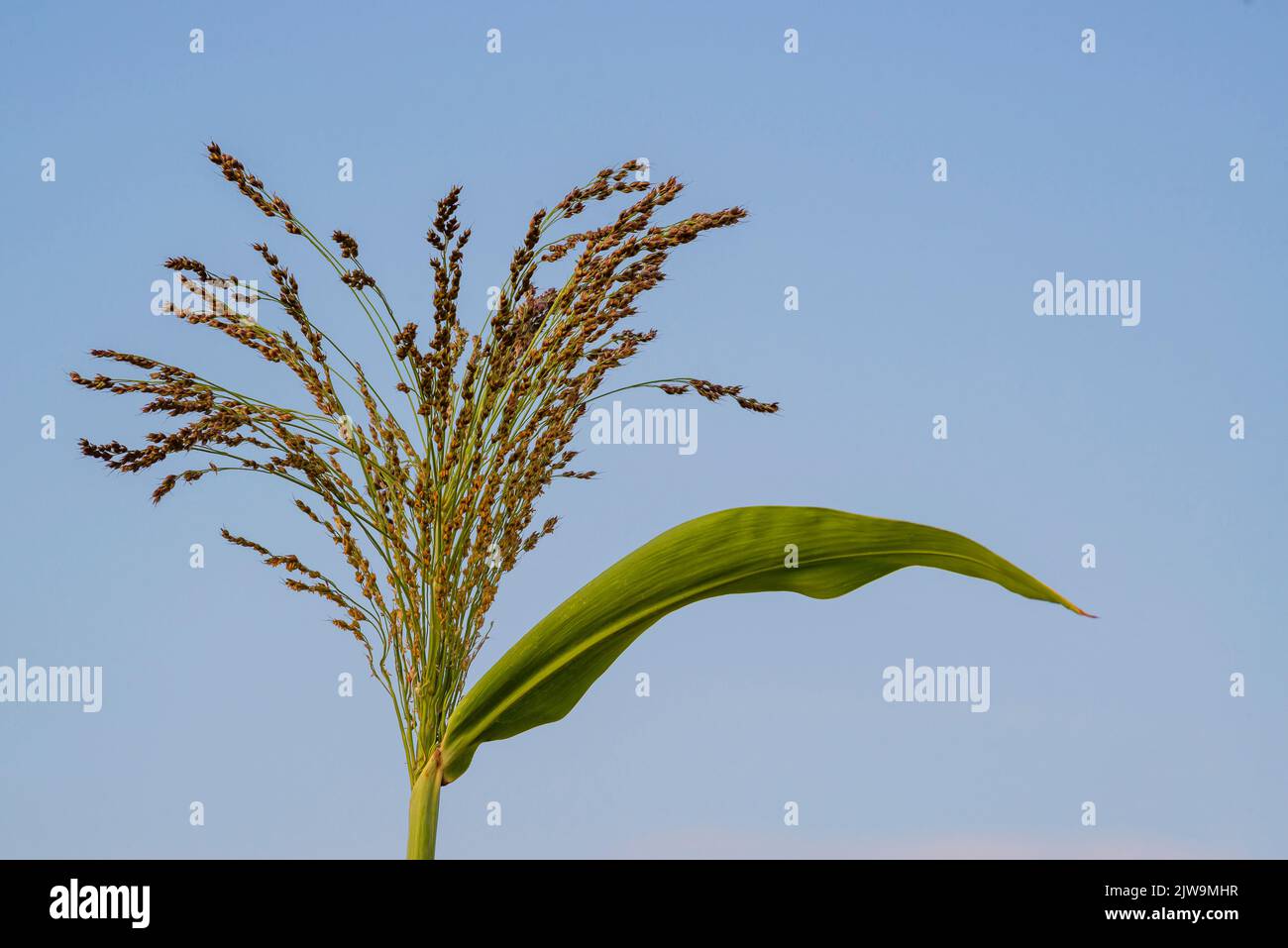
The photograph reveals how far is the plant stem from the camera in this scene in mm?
1431

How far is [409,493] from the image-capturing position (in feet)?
4.69

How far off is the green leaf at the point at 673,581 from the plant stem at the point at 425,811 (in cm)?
2

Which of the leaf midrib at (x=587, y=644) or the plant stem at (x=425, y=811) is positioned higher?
the leaf midrib at (x=587, y=644)

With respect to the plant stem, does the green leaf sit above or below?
above

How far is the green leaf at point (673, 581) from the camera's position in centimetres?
149

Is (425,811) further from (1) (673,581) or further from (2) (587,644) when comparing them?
(1) (673,581)

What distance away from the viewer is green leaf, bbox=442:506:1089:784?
1492 millimetres

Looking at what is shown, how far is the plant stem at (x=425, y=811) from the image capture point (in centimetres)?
143

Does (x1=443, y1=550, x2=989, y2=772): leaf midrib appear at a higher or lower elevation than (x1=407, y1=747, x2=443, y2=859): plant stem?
higher

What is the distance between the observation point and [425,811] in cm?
143

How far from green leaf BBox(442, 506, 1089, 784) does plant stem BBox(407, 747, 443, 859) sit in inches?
0.8
